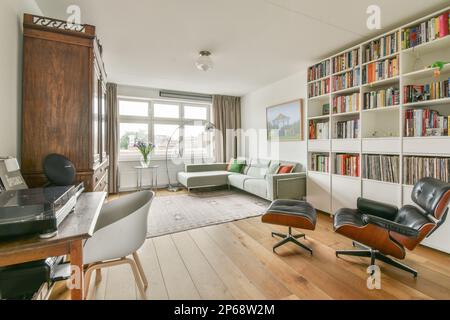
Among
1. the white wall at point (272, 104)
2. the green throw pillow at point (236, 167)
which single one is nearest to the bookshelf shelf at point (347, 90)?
the white wall at point (272, 104)

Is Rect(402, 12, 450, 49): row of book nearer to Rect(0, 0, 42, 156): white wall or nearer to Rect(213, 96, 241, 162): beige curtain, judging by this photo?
Rect(0, 0, 42, 156): white wall

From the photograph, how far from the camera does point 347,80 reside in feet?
9.23

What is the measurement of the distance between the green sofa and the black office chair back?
2597 mm

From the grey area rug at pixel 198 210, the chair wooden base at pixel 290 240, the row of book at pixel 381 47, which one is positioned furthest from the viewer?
the grey area rug at pixel 198 210

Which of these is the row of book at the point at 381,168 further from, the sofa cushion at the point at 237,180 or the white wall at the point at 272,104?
the sofa cushion at the point at 237,180

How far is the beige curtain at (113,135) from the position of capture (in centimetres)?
443

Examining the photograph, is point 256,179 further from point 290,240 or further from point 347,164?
point 290,240

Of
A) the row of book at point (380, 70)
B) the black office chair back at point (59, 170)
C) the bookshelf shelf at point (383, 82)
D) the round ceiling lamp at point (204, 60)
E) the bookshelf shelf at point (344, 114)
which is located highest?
the round ceiling lamp at point (204, 60)

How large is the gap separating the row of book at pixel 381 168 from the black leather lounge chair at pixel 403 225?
0.52m

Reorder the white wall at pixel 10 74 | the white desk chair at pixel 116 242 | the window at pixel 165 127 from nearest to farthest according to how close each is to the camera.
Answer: the white desk chair at pixel 116 242
the white wall at pixel 10 74
the window at pixel 165 127

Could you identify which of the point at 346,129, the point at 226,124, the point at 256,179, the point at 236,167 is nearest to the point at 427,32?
the point at 346,129

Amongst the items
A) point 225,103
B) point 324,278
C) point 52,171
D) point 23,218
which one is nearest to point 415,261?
point 324,278

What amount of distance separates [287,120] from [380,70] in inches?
70.2

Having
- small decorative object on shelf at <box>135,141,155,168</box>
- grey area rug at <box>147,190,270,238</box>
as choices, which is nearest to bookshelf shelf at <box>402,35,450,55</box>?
grey area rug at <box>147,190,270,238</box>
